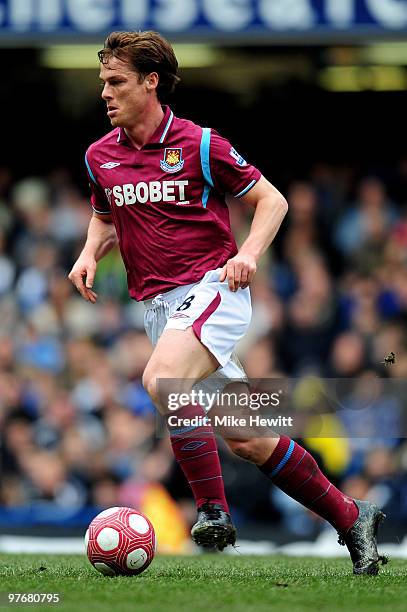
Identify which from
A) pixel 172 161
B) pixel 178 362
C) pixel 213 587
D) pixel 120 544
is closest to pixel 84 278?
pixel 172 161

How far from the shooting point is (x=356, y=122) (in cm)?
1302

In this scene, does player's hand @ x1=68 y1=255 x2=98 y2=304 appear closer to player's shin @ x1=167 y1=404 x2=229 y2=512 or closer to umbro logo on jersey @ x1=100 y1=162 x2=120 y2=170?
umbro logo on jersey @ x1=100 y1=162 x2=120 y2=170

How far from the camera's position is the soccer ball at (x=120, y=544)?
5020 mm

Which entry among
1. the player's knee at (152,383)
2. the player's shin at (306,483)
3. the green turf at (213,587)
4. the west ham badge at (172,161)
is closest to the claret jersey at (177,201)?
the west ham badge at (172,161)

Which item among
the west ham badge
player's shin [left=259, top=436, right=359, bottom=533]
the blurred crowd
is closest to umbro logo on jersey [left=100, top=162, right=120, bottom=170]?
the west ham badge

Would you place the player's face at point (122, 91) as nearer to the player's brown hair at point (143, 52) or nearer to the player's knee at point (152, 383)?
the player's brown hair at point (143, 52)

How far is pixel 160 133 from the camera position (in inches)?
213

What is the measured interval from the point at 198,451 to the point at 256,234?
0.93 metres

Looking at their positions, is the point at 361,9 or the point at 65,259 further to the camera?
the point at 65,259

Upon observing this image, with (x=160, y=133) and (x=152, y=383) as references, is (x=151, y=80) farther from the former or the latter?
(x=152, y=383)

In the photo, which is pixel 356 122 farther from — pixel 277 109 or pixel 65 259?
pixel 65 259

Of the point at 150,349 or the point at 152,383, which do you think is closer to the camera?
the point at 152,383

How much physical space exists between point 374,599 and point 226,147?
2.01 m

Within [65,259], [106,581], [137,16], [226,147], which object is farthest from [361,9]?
[106,581]
